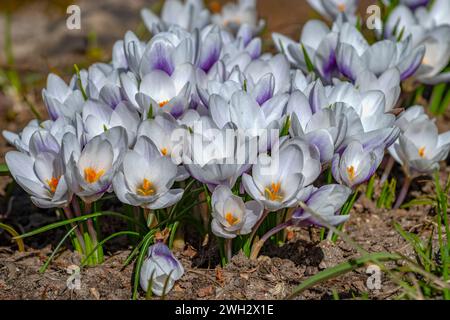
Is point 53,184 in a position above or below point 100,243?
above

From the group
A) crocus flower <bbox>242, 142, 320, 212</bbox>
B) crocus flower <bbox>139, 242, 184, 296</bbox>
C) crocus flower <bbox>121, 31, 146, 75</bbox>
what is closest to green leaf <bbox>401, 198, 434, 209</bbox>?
crocus flower <bbox>242, 142, 320, 212</bbox>

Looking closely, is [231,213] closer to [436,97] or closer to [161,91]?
[161,91]

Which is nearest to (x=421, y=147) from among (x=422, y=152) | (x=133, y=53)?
(x=422, y=152)

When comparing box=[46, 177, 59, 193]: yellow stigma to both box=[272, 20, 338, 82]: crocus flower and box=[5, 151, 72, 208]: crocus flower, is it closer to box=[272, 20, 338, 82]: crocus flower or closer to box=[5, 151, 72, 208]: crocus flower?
box=[5, 151, 72, 208]: crocus flower

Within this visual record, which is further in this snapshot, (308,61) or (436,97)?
(436,97)

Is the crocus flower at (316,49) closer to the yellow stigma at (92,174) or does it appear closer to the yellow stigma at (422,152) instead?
the yellow stigma at (422,152)
